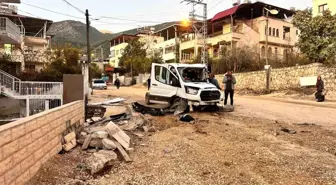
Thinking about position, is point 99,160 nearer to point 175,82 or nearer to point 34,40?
point 175,82

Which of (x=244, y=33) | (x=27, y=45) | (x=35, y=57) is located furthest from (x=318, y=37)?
(x=27, y=45)

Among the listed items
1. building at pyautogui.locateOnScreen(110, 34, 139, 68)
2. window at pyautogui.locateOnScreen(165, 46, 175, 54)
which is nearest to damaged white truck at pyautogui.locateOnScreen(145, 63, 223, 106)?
window at pyautogui.locateOnScreen(165, 46, 175, 54)

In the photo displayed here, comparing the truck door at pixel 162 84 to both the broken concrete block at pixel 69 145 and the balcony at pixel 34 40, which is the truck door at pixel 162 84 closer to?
the broken concrete block at pixel 69 145

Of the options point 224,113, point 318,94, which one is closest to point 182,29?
point 318,94

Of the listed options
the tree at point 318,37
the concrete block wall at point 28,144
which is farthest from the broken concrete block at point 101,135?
the tree at point 318,37

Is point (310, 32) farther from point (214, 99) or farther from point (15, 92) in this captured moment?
point (15, 92)

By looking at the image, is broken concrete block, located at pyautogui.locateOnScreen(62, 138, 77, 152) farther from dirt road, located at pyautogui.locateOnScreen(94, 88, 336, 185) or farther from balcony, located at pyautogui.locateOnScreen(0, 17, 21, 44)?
balcony, located at pyautogui.locateOnScreen(0, 17, 21, 44)

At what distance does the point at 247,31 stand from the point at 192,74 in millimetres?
34344

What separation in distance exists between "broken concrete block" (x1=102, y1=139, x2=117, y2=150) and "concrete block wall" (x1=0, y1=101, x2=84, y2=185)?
3.04ft

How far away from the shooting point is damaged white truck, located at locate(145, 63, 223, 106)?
1461 cm

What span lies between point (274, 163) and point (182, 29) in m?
56.8

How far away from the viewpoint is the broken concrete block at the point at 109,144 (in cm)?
738

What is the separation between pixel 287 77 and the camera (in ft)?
96.0

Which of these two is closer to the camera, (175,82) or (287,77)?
(175,82)
